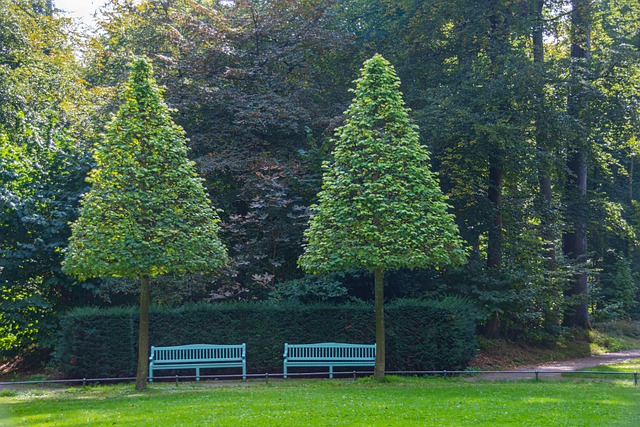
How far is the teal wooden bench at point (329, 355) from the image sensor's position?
16625 millimetres

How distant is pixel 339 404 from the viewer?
37.8ft

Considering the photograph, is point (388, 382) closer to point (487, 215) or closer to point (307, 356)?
point (307, 356)

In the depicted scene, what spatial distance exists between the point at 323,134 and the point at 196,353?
25.4ft

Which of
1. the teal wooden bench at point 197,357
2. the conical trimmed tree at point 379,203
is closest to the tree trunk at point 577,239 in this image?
the conical trimmed tree at point 379,203

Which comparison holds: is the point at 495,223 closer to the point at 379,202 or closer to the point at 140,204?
the point at 379,202

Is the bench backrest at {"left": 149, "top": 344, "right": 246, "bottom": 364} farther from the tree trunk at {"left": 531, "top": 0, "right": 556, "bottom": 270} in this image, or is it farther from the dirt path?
the tree trunk at {"left": 531, "top": 0, "right": 556, "bottom": 270}

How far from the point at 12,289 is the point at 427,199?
12.4 m

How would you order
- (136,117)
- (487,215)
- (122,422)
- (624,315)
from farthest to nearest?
(624,315), (487,215), (136,117), (122,422)

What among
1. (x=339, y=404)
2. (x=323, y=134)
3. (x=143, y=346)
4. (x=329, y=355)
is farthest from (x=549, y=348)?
(x=143, y=346)

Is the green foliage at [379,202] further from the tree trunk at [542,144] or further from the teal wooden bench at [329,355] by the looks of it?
the tree trunk at [542,144]

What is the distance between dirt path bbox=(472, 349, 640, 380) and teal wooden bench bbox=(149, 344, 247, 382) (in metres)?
5.93

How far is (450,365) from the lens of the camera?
1694 centimetres

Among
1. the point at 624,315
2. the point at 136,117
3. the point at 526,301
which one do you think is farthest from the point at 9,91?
the point at 624,315

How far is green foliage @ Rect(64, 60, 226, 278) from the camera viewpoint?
13414 millimetres
